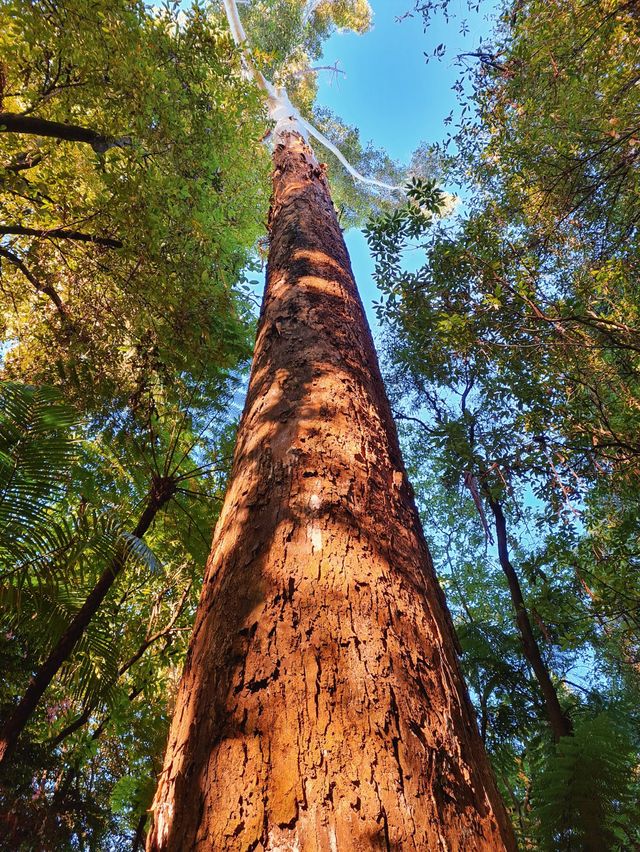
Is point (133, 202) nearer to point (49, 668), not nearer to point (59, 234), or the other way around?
point (59, 234)

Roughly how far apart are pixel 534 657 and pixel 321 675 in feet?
18.8

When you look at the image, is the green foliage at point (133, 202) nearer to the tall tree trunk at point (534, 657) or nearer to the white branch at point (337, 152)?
the tall tree trunk at point (534, 657)

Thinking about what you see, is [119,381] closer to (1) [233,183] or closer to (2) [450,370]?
(1) [233,183]

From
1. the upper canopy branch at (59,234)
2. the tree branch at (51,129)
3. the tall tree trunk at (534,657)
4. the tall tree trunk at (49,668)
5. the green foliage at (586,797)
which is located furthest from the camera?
the tall tree trunk at (534,657)

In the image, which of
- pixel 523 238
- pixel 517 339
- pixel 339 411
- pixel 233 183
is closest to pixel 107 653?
pixel 339 411

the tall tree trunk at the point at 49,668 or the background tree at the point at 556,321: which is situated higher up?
the background tree at the point at 556,321

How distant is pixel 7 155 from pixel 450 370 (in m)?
5.79

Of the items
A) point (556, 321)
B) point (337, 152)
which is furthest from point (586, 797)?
point (337, 152)

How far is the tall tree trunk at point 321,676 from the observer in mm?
705

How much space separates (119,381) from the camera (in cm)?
532

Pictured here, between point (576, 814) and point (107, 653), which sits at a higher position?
point (107, 653)

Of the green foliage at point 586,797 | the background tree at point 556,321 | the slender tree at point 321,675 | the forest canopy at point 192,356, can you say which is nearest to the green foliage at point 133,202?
the forest canopy at point 192,356

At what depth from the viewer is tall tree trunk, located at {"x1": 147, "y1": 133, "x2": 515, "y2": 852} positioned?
2.31 feet

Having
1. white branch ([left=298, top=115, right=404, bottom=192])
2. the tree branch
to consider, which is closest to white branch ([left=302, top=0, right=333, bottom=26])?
white branch ([left=298, top=115, right=404, bottom=192])
